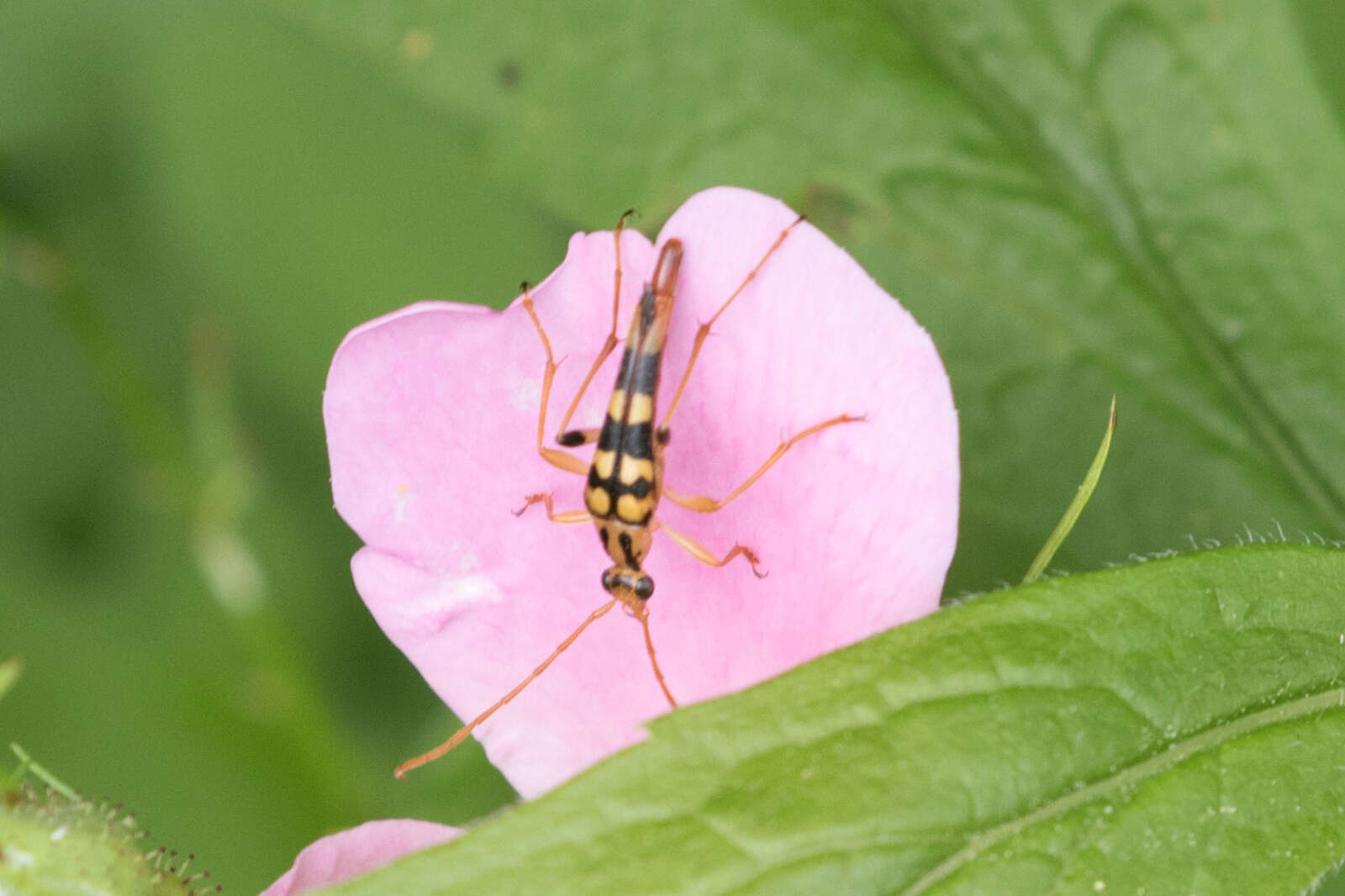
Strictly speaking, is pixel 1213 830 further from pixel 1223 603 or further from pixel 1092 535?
pixel 1092 535

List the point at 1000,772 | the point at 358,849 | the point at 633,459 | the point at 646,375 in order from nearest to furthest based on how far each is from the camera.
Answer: the point at 1000,772 < the point at 358,849 < the point at 646,375 < the point at 633,459

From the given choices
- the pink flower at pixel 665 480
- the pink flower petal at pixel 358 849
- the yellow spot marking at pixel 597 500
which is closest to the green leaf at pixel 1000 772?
the pink flower at pixel 665 480

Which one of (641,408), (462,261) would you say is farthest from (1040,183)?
(462,261)

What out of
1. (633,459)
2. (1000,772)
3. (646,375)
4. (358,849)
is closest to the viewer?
(1000,772)

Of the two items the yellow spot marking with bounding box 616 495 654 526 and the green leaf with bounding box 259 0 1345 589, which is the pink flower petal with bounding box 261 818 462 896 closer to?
the yellow spot marking with bounding box 616 495 654 526

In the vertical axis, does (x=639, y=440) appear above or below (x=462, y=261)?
below

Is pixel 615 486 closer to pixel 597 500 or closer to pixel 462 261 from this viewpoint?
pixel 597 500
